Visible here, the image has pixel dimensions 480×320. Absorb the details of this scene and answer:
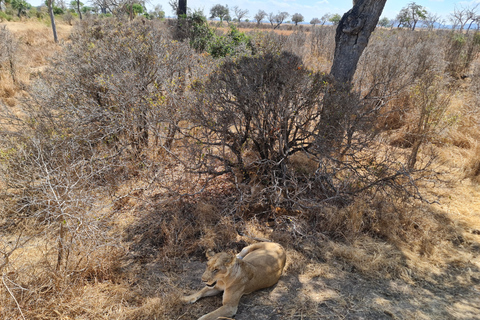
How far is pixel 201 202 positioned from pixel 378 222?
2.57 meters

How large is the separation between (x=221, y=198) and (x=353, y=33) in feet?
12.1

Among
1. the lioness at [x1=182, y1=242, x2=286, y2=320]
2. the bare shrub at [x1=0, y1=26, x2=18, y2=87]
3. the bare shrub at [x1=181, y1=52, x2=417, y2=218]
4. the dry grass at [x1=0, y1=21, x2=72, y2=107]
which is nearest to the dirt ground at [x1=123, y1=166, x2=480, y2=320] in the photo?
the lioness at [x1=182, y1=242, x2=286, y2=320]

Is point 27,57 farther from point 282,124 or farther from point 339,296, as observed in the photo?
point 339,296

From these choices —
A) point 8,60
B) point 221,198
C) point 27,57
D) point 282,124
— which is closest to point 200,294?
point 221,198

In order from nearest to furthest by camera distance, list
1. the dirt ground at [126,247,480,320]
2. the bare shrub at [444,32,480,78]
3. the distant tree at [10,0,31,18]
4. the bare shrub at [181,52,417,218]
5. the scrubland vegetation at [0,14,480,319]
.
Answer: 1. the dirt ground at [126,247,480,320]
2. the scrubland vegetation at [0,14,480,319]
3. the bare shrub at [181,52,417,218]
4. the bare shrub at [444,32,480,78]
5. the distant tree at [10,0,31,18]

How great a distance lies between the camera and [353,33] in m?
5.18

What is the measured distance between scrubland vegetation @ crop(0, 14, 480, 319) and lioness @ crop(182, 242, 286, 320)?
141mm

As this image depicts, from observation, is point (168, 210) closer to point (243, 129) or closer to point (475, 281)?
point (243, 129)

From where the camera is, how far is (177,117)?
15.4ft

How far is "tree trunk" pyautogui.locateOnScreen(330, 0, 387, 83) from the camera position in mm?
5031

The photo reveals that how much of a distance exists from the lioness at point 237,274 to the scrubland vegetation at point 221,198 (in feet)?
0.46

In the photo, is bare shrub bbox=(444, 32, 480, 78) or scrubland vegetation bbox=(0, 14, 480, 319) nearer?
scrubland vegetation bbox=(0, 14, 480, 319)

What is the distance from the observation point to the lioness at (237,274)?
2.51m

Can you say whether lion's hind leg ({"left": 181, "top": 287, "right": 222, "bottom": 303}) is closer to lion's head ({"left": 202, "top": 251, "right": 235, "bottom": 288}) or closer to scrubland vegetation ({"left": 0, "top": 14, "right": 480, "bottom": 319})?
scrubland vegetation ({"left": 0, "top": 14, "right": 480, "bottom": 319})
